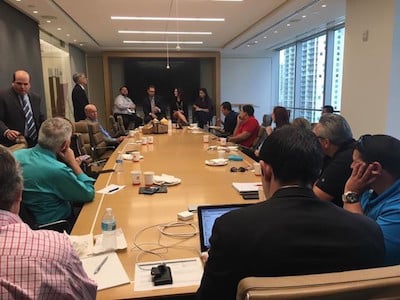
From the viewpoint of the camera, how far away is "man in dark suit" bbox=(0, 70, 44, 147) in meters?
4.25

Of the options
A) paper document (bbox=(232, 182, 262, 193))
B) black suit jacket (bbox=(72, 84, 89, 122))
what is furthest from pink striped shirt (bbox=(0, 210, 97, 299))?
black suit jacket (bbox=(72, 84, 89, 122))

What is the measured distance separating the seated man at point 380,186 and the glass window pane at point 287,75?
9.43 metres

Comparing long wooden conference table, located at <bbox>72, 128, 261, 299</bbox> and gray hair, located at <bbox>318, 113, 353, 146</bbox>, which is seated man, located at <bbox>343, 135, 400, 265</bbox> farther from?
long wooden conference table, located at <bbox>72, 128, 261, 299</bbox>

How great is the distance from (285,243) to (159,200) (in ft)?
4.71

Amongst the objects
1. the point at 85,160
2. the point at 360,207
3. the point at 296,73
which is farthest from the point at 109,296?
the point at 296,73

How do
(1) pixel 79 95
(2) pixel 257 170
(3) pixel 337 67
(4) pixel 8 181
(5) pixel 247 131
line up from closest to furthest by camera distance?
(4) pixel 8 181 < (2) pixel 257 170 < (5) pixel 247 131 < (1) pixel 79 95 < (3) pixel 337 67

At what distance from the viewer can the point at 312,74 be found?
924cm

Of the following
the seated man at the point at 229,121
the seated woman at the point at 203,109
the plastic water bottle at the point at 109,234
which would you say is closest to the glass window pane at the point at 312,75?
the seated woman at the point at 203,109

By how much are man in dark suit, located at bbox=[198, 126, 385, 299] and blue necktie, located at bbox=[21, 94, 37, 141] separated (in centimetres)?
415

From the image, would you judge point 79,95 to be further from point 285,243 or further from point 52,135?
point 285,243

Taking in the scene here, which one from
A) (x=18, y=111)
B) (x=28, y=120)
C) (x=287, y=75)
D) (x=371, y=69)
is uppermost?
(x=287, y=75)

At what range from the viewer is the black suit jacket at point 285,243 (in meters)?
0.97

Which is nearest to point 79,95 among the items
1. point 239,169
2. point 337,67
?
point 239,169

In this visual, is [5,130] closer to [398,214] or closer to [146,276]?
[146,276]
